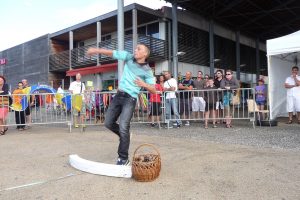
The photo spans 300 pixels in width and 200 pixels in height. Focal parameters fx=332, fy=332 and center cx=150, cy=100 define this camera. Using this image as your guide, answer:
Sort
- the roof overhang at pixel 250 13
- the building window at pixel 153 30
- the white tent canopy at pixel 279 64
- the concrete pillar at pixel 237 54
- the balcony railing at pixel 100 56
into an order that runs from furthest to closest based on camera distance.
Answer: the concrete pillar at pixel 237 54, the building window at pixel 153 30, the roof overhang at pixel 250 13, the balcony railing at pixel 100 56, the white tent canopy at pixel 279 64

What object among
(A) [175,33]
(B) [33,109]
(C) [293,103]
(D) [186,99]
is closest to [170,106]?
(D) [186,99]

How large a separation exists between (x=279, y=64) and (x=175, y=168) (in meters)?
7.88

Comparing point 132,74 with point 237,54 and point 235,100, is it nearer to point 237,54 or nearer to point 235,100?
point 235,100

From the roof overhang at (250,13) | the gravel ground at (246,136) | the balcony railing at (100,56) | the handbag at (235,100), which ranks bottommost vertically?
the gravel ground at (246,136)

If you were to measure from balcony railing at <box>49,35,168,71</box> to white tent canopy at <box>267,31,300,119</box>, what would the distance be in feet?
27.7

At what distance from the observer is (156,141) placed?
7559 millimetres

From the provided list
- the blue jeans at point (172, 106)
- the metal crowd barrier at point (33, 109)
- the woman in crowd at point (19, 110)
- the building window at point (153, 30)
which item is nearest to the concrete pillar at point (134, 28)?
the building window at point (153, 30)

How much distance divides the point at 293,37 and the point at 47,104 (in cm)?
797

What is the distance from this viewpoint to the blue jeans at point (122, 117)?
469cm

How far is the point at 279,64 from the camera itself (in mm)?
11359

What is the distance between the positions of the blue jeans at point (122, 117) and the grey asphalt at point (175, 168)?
501 mm

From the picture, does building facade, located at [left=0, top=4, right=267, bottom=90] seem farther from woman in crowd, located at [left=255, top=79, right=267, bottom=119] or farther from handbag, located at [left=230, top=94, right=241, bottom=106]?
handbag, located at [left=230, top=94, right=241, bottom=106]

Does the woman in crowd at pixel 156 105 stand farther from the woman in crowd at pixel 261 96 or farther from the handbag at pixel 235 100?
the woman in crowd at pixel 261 96

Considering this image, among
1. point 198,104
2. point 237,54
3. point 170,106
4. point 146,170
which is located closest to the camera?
point 146,170
